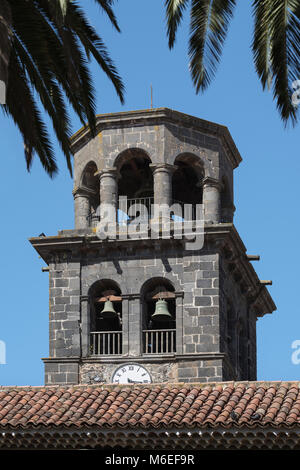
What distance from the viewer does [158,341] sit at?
139ft

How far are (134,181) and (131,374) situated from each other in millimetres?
6911

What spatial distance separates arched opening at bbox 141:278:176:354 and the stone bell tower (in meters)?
0.04

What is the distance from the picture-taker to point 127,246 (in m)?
42.1

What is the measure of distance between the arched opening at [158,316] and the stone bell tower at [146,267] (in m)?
0.04

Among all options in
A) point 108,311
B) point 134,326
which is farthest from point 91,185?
point 134,326

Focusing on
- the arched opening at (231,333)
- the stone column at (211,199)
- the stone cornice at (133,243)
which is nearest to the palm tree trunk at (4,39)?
the stone cornice at (133,243)

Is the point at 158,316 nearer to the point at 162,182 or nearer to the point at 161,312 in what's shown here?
the point at 161,312

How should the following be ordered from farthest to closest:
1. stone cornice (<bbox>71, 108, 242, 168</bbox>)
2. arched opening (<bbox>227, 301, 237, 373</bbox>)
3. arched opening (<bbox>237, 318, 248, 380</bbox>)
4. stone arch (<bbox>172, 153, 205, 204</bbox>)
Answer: arched opening (<bbox>237, 318, 248, 380</bbox>) < stone arch (<bbox>172, 153, 205, 204</bbox>) < arched opening (<bbox>227, 301, 237, 373</bbox>) < stone cornice (<bbox>71, 108, 242, 168</bbox>)

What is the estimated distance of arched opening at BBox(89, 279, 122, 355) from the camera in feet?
137

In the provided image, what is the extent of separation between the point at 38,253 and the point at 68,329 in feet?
8.31

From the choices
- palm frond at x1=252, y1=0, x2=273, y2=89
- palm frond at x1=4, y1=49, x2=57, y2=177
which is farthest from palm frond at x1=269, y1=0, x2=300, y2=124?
palm frond at x1=4, y1=49, x2=57, y2=177

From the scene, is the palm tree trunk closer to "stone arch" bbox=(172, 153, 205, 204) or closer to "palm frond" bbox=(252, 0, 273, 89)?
"palm frond" bbox=(252, 0, 273, 89)
